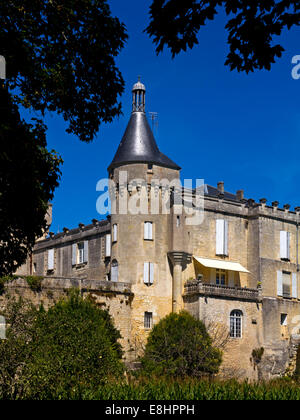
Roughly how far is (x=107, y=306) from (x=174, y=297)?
4508 mm

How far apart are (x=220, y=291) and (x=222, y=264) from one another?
8.19 ft

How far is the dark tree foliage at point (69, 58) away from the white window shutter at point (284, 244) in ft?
118

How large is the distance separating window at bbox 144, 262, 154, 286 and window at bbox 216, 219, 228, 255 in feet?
17.5

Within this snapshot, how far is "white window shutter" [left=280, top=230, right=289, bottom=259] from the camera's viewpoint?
5228 centimetres

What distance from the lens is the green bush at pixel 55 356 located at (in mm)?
28125

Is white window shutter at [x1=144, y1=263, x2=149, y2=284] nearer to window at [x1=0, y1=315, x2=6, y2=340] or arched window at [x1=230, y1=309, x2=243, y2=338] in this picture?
arched window at [x1=230, y1=309, x2=243, y2=338]

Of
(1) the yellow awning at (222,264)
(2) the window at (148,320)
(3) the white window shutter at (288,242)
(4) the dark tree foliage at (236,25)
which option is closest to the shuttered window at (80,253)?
(2) the window at (148,320)

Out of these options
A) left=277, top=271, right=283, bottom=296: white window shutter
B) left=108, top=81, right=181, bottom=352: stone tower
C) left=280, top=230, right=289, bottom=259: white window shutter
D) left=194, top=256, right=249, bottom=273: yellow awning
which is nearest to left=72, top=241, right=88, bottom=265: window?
left=108, top=81, right=181, bottom=352: stone tower

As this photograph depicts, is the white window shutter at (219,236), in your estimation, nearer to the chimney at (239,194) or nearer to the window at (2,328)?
the chimney at (239,194)

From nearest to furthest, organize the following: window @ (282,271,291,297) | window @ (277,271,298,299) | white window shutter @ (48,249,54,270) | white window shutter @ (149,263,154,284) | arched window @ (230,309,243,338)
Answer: white window shutter @ (149,263,154,284), arched window @ (230,309,243,338), window @ (277,271,298,299), window @ (282,271,291,297), white window shutter @ (48,249,54,270)

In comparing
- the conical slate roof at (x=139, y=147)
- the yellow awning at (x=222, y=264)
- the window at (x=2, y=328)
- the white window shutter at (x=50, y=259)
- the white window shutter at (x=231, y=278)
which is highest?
the conical slate roof at (x=139, y=147)

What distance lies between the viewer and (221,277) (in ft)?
166

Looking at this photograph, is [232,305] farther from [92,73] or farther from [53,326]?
[92,73]
